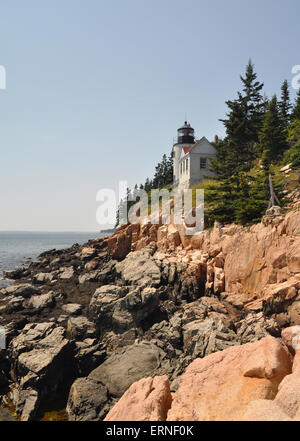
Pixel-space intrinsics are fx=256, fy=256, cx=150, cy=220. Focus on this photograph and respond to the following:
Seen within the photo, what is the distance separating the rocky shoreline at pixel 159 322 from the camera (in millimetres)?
12234

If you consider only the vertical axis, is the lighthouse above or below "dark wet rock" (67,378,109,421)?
above

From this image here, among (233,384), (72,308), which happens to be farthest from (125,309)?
(233,384)

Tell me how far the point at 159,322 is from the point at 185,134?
3895 cm

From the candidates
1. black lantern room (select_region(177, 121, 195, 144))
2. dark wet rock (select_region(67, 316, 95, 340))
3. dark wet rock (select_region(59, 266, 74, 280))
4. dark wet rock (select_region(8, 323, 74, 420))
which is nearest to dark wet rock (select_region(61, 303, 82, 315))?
dark wet rock (select_region(67, 316, 95, 340))

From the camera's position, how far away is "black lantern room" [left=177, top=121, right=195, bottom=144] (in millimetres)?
47578

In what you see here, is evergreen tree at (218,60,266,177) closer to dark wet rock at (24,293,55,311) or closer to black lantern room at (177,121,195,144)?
black lantern room at (177,121,195,144)

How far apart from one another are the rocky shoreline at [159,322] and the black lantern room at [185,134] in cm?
2789

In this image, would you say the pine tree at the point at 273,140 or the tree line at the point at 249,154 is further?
the pine tree at the point at 273,140

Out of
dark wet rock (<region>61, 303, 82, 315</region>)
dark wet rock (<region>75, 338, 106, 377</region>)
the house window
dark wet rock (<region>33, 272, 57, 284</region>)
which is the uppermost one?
the house window

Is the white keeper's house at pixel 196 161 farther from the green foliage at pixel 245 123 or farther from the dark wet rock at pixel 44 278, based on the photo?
the dark wet rock at pixel 44 278

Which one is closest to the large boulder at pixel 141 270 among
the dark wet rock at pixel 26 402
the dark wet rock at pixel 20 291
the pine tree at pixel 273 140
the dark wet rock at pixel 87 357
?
the dark wet rock at pixel 87 357

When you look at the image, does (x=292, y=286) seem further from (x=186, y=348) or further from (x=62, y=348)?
(x=62, y=348)

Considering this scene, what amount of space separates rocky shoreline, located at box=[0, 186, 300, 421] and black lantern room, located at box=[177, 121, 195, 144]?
27.9 meters

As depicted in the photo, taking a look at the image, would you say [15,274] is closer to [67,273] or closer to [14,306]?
[67,273]
